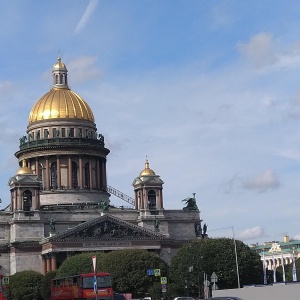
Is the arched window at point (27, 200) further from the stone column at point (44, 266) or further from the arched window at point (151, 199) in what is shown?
the arched window at point (151, 199)

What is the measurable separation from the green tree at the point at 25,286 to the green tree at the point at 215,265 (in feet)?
65.4

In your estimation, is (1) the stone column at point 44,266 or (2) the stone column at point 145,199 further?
(2) the stone column at point 145,199

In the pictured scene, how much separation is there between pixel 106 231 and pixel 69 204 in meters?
11.1

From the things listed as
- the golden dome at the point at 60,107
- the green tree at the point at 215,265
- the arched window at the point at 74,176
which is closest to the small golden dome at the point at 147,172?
the arched window at the point at 74,176

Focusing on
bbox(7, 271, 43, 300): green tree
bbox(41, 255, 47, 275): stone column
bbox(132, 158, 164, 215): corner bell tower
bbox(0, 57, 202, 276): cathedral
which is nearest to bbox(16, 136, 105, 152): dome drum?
bbox(0, 57, 202, 276): cathedral

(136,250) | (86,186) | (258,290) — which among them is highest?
(86,186)

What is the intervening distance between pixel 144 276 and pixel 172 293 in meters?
7.38

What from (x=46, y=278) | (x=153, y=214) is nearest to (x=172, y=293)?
(x=46, y=278)

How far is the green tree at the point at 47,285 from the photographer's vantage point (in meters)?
123

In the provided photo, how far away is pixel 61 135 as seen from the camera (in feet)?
503

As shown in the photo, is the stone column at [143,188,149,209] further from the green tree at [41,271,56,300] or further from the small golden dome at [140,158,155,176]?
the green tree at [41,271,56,300]

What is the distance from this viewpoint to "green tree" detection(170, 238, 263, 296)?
120m

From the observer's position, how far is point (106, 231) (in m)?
139

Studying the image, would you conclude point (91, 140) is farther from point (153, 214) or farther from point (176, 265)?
point (176, 265)
